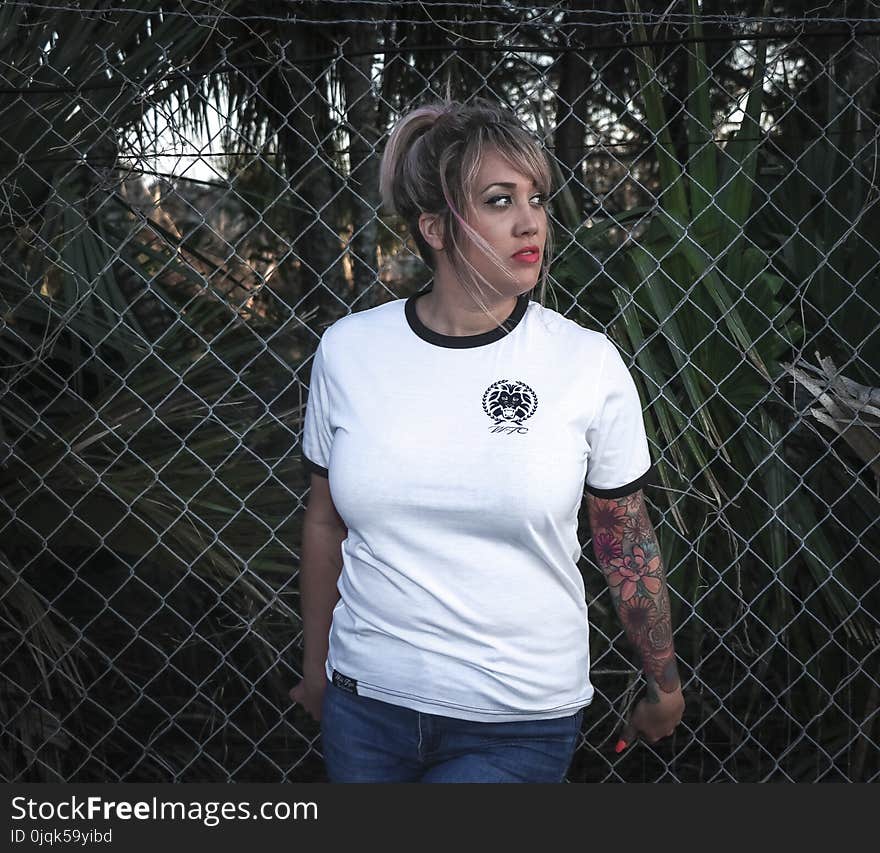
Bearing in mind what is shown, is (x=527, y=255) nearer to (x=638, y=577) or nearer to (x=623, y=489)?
(x=623, y=489)

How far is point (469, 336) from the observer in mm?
1519

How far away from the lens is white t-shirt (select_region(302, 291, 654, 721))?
1.42 metres

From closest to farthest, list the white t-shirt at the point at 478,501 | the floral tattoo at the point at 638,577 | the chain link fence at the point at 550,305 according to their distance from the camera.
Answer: the white t-shirt at the point at 478,501 < the floral tattoo at the point at 638,577 < the chain link fence at the point at 550,305

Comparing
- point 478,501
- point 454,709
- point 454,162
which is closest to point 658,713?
point 454,709

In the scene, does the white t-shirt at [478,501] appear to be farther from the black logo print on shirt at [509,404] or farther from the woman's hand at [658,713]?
the woman's hand at [658,713]

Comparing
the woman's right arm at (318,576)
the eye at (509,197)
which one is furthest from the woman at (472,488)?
the woman's right arm at (318,576)

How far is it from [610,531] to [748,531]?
868mm

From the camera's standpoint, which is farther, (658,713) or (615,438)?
(658,713)

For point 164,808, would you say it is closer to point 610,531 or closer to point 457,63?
point 610,531

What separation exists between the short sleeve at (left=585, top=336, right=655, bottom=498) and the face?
0.60ft

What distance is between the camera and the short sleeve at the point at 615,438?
1477 mm

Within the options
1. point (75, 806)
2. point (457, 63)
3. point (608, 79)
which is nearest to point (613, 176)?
point (608, 79)

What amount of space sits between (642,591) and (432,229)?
2.26ft

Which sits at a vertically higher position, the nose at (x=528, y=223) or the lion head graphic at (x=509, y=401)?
the nose at (x=528, y=223)
